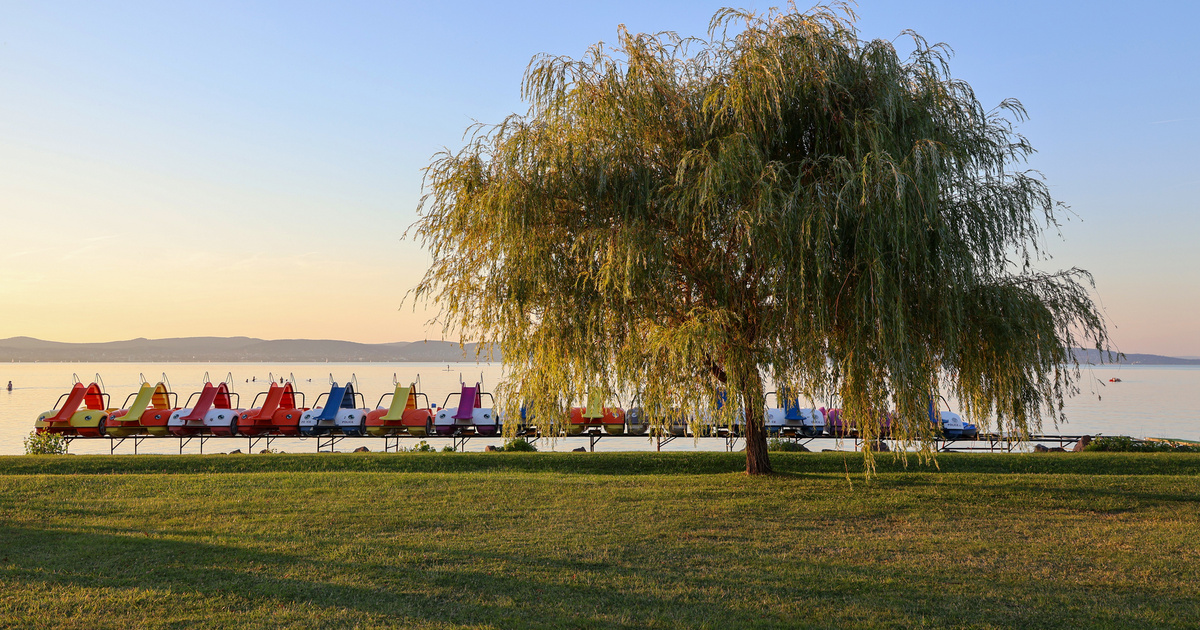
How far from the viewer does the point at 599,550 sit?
272 inches

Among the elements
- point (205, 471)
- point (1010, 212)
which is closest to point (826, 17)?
point (1010, 212)

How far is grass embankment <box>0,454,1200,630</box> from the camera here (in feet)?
17.2

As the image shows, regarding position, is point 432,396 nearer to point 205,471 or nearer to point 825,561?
point 205,471

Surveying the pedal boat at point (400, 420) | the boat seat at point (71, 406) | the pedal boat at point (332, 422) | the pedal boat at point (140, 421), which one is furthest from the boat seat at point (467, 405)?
the boat seat at point (71, 406)

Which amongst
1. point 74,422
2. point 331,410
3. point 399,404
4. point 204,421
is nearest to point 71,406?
point 74,422

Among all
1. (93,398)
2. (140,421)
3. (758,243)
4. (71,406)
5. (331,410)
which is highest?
(758,243)

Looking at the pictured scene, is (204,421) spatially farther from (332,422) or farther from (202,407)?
(332,422)

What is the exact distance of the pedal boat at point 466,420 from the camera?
17.5 meters

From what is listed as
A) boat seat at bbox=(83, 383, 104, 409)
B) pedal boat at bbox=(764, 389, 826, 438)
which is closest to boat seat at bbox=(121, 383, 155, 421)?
boat seat at bbox=(83, 383, 104, 409)

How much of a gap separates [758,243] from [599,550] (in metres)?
3.60

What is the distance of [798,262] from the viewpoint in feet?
26.5

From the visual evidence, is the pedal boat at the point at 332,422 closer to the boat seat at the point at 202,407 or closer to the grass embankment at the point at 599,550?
the boat seat at the point at 202,407

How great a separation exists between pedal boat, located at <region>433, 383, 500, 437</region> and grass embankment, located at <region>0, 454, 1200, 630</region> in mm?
5756

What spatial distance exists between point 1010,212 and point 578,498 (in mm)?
6322
